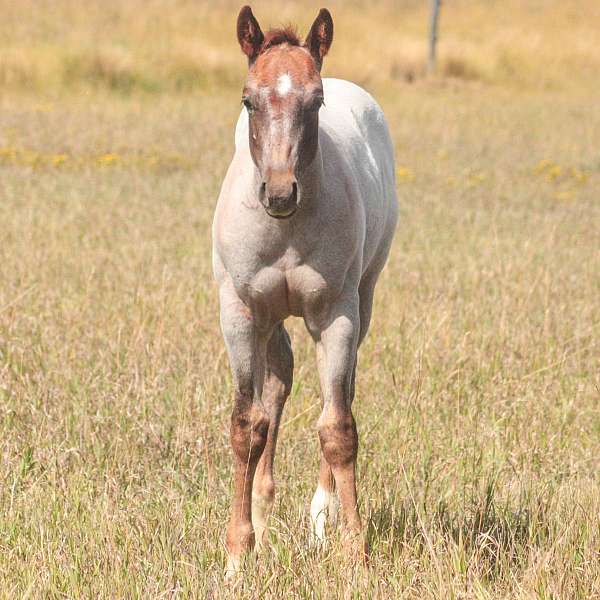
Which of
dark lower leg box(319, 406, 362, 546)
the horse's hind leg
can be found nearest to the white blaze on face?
dark lower leg box(319, 406, 362, 546)

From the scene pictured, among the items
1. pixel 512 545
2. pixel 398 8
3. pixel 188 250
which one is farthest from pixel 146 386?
pixel 398 8

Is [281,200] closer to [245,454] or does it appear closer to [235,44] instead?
[245,454]

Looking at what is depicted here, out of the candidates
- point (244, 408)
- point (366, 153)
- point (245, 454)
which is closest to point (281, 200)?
point (244, 408)

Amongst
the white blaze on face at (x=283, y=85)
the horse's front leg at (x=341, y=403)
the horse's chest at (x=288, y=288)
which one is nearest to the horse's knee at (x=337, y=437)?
the horse's front leg at (x=341, y=403)

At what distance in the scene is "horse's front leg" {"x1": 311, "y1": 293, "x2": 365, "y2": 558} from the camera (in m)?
3.98

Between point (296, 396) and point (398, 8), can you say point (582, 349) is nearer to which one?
point (296, 396)

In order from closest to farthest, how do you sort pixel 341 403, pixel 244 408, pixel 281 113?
pixel 281 113, pixel 341 403, pixel 244 408

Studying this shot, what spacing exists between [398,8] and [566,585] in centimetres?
4017

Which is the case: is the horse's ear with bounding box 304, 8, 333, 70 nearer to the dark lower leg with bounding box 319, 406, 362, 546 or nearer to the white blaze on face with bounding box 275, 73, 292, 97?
the white blaze on face with bounding box 275, 73, 292, 97

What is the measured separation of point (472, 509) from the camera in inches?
167

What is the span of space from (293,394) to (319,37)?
2.35 m

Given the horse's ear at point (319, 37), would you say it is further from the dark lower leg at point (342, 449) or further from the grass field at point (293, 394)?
the grass field at point (293, 394)

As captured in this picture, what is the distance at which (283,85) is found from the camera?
3.60 meters

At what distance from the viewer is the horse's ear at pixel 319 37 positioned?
383 cm
